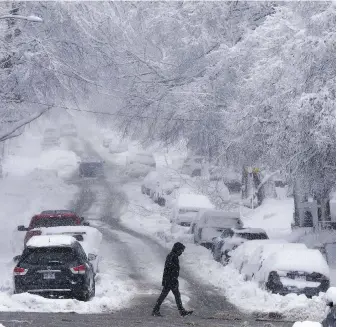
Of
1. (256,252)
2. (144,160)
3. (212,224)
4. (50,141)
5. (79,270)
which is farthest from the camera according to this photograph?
(50,141)

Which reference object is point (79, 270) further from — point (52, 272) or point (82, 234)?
point (82, 234)

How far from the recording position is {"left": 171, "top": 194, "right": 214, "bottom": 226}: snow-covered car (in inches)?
1352

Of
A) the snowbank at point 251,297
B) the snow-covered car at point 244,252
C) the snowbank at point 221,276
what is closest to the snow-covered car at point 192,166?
the snowbank at point 221,276

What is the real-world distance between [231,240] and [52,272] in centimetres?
937

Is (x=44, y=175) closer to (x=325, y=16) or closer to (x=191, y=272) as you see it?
(x=191, y=272)

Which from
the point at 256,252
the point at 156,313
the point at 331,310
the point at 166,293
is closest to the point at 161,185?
the point at 256,252

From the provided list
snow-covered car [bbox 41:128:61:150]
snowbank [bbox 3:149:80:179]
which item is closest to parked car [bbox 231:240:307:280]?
snowbank [bbox 3:149:80:179]

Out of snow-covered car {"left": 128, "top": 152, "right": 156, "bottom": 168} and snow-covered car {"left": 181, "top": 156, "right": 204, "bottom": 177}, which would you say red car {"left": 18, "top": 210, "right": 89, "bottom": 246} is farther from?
snow-covered car {"left": 128, "top": 152, "right": 156, "bottom": 168}

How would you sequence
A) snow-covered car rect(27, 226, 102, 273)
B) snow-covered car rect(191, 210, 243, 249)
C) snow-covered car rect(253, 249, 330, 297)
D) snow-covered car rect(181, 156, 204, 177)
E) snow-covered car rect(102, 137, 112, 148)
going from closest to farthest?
snow-covered car rect(253, 249, 330, 297) → snow-covered car rect(27, 226, 102, 273) → snow-covered car rect(191, 210, 243, 249) → snow-covered car rect(181, 156, 204, 177) → snow-covered car rect(102, 137, 112, 148)

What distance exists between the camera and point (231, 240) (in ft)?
81.0

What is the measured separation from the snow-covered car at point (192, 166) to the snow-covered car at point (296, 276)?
107 ft

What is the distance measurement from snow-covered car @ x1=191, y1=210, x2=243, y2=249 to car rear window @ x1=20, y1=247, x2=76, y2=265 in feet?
40.5

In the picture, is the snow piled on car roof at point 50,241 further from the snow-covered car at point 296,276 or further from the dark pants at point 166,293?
the snow-covered car at point 296,276

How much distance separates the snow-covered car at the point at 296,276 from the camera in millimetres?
17750
